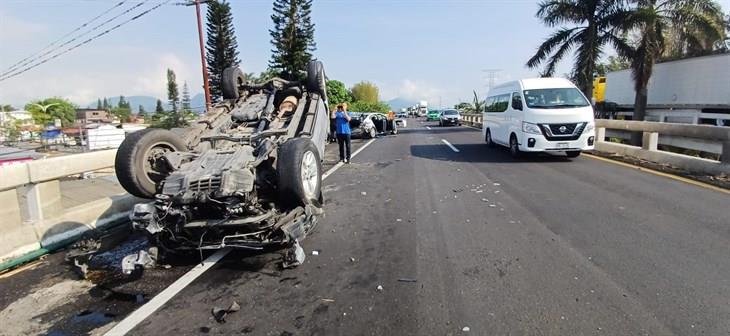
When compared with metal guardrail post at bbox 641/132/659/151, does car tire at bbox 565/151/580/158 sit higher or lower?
lower

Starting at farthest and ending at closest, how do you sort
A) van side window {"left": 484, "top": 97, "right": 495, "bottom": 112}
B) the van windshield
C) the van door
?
1. van side window {"left": 484, "top": 97, "right": 495, "bottom": 112}
2. the van door
3. the van windshield

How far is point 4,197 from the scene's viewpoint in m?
4.90

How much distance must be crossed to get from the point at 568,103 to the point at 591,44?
1468cm

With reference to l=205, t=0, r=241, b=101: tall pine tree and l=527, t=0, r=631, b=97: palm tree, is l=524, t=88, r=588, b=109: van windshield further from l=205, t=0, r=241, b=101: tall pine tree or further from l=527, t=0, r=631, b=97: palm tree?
l=205, t=0, r=241, b=101: tall pine tree

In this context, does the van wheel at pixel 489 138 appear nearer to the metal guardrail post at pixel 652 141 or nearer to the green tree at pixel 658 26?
the metal guardrail post at pixel 652 141

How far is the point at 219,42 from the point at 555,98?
39.0 meters

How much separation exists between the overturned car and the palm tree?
21.6m

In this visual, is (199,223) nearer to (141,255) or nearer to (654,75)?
(141,255)

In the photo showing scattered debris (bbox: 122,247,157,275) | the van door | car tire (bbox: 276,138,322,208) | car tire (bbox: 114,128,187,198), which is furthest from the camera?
the van door

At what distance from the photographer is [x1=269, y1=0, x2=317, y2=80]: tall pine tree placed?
42812 millimetres

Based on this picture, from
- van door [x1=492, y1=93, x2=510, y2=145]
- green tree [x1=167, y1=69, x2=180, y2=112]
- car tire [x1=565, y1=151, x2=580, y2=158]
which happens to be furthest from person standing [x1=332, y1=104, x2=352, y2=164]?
green tree [x1=167, y1=69, x2=180, y2=112]

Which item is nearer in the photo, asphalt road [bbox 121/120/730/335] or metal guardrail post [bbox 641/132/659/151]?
asphalt road [bbox 121/120/730/335]

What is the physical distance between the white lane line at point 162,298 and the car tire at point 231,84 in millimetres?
4073

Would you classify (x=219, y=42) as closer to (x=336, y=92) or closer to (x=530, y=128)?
(x=336, y=92)
